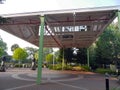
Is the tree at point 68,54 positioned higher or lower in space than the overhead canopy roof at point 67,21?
lower

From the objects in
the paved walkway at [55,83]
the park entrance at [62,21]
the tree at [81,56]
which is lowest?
the paved walkway at [55,83]

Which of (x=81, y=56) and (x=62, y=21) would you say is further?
(x=81, y=56)

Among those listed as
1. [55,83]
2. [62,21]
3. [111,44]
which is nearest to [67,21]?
[62,21]

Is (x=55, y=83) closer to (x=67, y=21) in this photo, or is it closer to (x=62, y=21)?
(x=67, y=21)

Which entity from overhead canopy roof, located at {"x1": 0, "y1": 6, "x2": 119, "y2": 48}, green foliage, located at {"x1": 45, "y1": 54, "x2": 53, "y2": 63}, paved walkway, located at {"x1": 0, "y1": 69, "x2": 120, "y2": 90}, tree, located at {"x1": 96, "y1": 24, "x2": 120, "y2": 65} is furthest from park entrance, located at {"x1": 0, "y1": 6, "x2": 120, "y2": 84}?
green foliage, located at {"x1": 45, "y1": 54, "x2": 53, "y2": 63}

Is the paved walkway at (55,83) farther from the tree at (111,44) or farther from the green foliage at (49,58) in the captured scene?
the green foliage at (49,58)

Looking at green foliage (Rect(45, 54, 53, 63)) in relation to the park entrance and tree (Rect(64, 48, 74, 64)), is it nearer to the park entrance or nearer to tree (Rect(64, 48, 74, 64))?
tree (Rect(64, 48, 74, 64))

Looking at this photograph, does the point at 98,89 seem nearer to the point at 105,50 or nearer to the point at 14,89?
the point at 14,89

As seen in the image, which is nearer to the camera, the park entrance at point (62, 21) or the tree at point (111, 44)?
the park entrance at point (62, 21)

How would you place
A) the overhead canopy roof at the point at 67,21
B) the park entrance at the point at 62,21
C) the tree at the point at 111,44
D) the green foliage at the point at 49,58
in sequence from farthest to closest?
the green foliage at the point at 49,58 → the tree at the point at 111,44 → the overhead canopy roof at the point at 67,21 → the park entrance at the point at 62,21

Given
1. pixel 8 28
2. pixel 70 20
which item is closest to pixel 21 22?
pixel 8 28

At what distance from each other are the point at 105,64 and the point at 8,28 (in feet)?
68.4

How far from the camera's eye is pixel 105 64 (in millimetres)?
34531

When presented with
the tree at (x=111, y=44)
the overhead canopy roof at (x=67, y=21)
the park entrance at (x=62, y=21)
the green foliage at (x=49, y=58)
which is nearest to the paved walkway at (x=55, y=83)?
the park entrance at (x=62, y=21)
